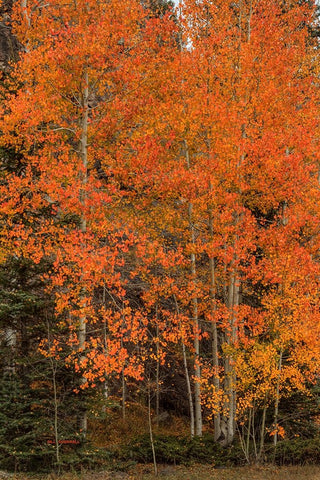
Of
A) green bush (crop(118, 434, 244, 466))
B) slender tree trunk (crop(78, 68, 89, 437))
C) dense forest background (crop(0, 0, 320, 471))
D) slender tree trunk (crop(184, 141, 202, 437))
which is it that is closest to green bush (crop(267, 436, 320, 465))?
dense forest background (crop(0, 0, 320, 471))

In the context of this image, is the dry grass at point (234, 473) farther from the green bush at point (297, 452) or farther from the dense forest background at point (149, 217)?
the green bush at point (297, 452)

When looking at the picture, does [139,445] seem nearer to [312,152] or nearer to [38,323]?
[38,323]

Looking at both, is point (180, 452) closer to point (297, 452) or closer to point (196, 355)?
point (196, 355)

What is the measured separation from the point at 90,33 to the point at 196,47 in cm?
447

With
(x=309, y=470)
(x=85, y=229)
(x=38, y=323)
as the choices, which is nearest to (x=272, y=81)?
(x=85, y=229)

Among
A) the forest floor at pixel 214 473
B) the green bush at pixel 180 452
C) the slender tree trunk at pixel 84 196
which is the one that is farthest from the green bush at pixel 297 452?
the slender tree trunk at pixel 84 196

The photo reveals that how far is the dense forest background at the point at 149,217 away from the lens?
456 inches

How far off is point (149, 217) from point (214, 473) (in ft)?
26.3

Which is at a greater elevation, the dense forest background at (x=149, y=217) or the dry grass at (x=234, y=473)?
the dense forest background at (x=149, y=217)

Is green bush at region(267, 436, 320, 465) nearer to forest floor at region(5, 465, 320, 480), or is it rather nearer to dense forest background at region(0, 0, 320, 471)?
dense forest background at region(0, 0, 320, 471)

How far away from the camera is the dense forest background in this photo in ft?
38.0

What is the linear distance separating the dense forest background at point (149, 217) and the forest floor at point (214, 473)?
619mm

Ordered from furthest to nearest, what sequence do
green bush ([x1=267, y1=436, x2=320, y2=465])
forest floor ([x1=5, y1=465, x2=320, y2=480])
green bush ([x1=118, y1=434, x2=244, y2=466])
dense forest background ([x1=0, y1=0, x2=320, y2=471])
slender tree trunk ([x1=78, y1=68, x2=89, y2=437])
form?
green bush ([x1=267, y1=436, x2=320, y2=465]) → green bush ([x1=118, y1=434, x2=244, y2=466]) → slender tree trunk ([x1=78, y1=68, x2=89, y2=437]) → forest floor ([x1=5, y1=465, x2=320, y2=480]) → dense forest background ([x1=0, y1=0, x2=320, y2=471])

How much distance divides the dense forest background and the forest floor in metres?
0.62
